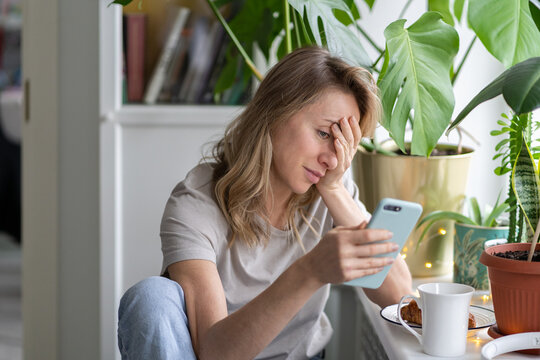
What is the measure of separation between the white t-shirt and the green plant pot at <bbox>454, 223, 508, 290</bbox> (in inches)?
9.6

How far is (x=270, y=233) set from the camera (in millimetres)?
1324

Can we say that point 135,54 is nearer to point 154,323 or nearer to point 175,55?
point 175,55

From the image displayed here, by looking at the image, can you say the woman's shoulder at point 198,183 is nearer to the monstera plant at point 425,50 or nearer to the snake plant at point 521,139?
the monstera plant at point 425,50

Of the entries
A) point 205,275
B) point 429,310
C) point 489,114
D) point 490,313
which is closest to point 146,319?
point 205,275

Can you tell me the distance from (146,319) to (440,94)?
2.10 ft

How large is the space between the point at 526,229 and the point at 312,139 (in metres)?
0.40

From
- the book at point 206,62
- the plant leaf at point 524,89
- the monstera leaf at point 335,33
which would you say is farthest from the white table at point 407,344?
the book at point 206,62

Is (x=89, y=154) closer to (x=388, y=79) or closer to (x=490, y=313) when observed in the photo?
(x=388, y=79)

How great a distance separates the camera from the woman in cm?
103

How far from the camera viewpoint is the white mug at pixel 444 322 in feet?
3.27

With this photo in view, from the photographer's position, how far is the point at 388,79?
1.24 meters

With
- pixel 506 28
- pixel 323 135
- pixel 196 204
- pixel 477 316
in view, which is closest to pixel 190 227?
pixel 196 204

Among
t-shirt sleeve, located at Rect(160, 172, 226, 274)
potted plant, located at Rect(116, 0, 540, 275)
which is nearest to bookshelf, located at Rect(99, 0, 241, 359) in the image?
potted plant, located at Rect(116, 0, 540, 275)

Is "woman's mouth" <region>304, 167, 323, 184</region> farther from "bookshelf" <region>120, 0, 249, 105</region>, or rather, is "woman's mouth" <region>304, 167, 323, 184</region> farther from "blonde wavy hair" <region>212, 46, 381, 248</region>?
"bookshelf" <region>120, 0, 249, 105</region>
